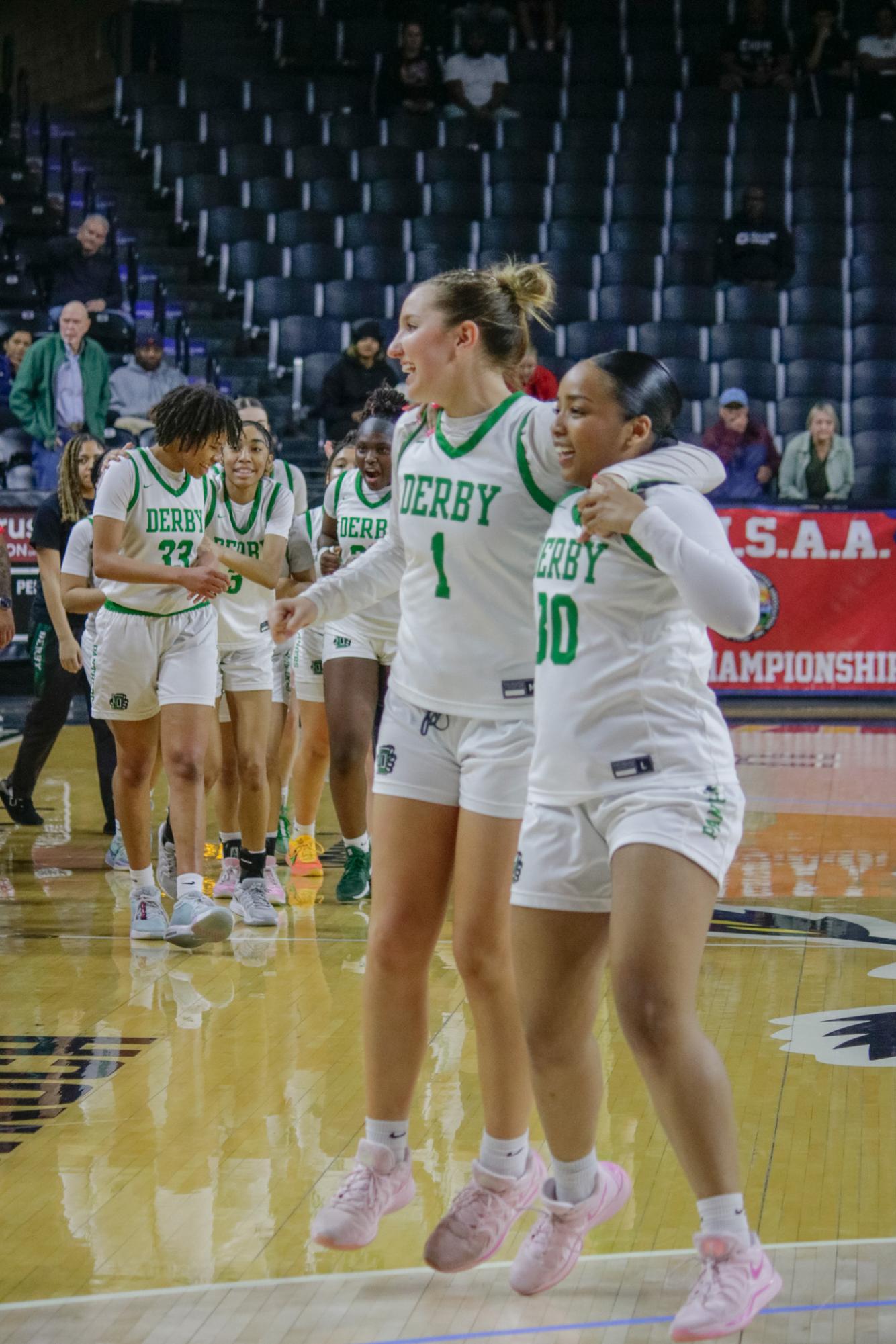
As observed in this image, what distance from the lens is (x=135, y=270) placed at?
48.0ft

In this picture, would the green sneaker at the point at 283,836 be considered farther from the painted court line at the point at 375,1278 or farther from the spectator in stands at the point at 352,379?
the spectator in stands at the point at 352,379

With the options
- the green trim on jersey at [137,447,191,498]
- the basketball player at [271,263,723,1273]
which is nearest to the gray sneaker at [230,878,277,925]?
the green trim on jersey at [137,447,191,498]

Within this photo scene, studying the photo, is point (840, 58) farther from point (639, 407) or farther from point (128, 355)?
point (639, 407)

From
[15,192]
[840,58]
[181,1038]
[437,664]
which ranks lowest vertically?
[181,1038]

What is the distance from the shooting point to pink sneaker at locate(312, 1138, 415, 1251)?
10.3 ft

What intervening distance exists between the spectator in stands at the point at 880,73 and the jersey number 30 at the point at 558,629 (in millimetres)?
15172

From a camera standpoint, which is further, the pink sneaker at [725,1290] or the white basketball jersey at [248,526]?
the white basketball jersey at [248,526]

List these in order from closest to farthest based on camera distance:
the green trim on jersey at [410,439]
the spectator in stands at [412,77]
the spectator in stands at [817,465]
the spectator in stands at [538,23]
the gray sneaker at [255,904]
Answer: the green trim on jersey at [410,439]
the gray sneaker at [255,904]
the spectator in stands at [817,465]
the spectator in stands at [412,77]
the spectator in stands at [538,23]

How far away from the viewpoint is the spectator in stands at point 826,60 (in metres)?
17.0

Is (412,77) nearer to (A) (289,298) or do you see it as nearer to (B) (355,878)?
(A) (289,298)

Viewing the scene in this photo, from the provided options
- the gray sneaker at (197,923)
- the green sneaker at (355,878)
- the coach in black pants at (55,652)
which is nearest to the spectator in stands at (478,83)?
the coach in black pants at (55,652)

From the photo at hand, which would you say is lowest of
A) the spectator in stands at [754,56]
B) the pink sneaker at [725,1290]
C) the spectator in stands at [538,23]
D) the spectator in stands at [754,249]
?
the pink sneaker at [725,1290]

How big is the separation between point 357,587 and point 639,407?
816mm

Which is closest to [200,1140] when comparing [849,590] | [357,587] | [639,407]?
[357,587]
